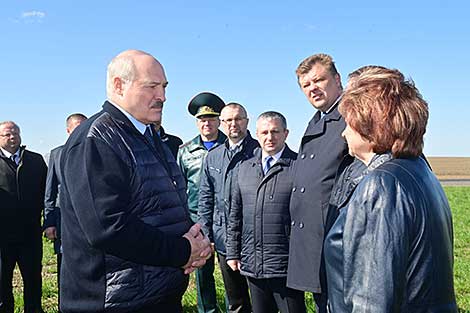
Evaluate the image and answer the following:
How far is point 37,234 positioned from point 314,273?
420 cm

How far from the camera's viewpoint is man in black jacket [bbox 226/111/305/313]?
4562mm

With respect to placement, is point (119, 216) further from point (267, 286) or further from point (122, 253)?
point (267, 286)

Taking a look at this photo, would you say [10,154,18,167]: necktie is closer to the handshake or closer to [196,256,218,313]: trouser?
[196,256,218,313]: trouser

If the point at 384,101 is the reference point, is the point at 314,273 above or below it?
below

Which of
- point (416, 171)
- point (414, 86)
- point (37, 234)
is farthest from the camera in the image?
point (37, 234)

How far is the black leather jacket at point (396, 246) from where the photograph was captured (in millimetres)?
2090

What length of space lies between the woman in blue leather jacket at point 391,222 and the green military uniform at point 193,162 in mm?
4177

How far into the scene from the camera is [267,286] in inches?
185

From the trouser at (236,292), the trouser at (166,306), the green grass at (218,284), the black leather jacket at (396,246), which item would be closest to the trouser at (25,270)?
the green grass at (218,284)

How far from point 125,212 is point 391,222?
4.44 feet

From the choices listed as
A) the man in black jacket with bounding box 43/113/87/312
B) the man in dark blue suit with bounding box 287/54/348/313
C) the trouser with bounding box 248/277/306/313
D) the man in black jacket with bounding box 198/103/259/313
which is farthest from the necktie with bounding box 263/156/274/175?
the man in black jacket with bounding box 43/113/87/312

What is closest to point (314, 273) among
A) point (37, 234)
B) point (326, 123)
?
point (326, 123)

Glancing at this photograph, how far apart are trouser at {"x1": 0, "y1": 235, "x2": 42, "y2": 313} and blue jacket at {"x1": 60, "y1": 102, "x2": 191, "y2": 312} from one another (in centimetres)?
375

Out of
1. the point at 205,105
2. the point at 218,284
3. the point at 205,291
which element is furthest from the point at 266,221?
the point at 218,284
